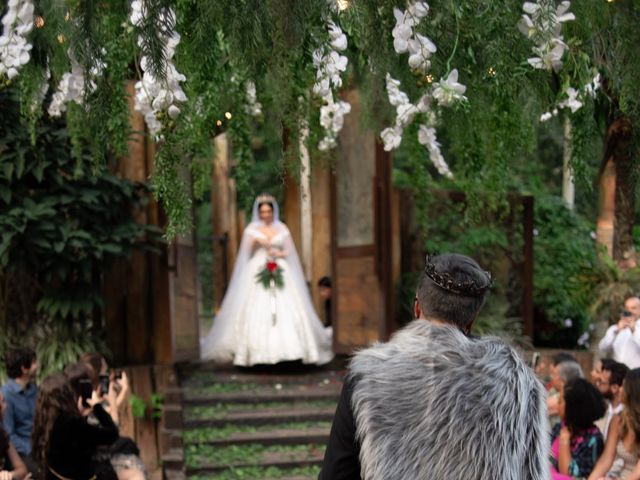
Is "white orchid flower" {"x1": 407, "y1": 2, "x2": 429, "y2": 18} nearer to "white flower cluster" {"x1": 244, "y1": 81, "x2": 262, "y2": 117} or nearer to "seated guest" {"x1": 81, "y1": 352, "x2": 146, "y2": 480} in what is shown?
"white flower cluster" {"x1": 244, "y1": 81, "x2": 262, "y2": 117}

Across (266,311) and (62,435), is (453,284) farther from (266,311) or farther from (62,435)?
(266,311)

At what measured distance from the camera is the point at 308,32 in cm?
403

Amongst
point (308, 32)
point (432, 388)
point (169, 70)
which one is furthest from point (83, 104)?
point (432, 388)

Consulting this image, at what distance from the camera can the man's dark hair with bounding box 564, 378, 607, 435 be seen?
16.9 feet

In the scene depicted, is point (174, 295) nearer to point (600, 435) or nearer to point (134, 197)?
point (134, 197)

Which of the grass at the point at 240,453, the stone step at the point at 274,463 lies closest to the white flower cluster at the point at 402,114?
the stone step at the point at 274,463

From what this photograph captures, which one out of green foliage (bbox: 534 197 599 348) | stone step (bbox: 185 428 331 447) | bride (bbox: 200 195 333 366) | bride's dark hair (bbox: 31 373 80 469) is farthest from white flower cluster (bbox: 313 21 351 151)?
green foliage (bbox: 534 197 599 348)

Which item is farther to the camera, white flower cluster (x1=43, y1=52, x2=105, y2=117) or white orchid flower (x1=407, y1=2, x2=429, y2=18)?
white flower cluster (x1=43, y1=52, x2=105, y2=117)

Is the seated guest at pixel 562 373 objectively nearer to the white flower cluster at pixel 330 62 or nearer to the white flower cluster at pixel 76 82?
the white flower cluster at pixel 330 62

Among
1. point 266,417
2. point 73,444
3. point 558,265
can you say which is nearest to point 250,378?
point 266,417

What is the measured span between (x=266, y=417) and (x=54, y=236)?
228cm

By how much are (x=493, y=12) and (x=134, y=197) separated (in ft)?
17.2

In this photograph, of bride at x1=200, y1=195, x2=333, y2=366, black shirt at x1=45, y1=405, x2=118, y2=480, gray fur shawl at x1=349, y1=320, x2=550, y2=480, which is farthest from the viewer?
bride at x1=200, y1=195, x2=333, y2=366

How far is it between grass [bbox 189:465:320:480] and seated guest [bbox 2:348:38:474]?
5.70 ft
